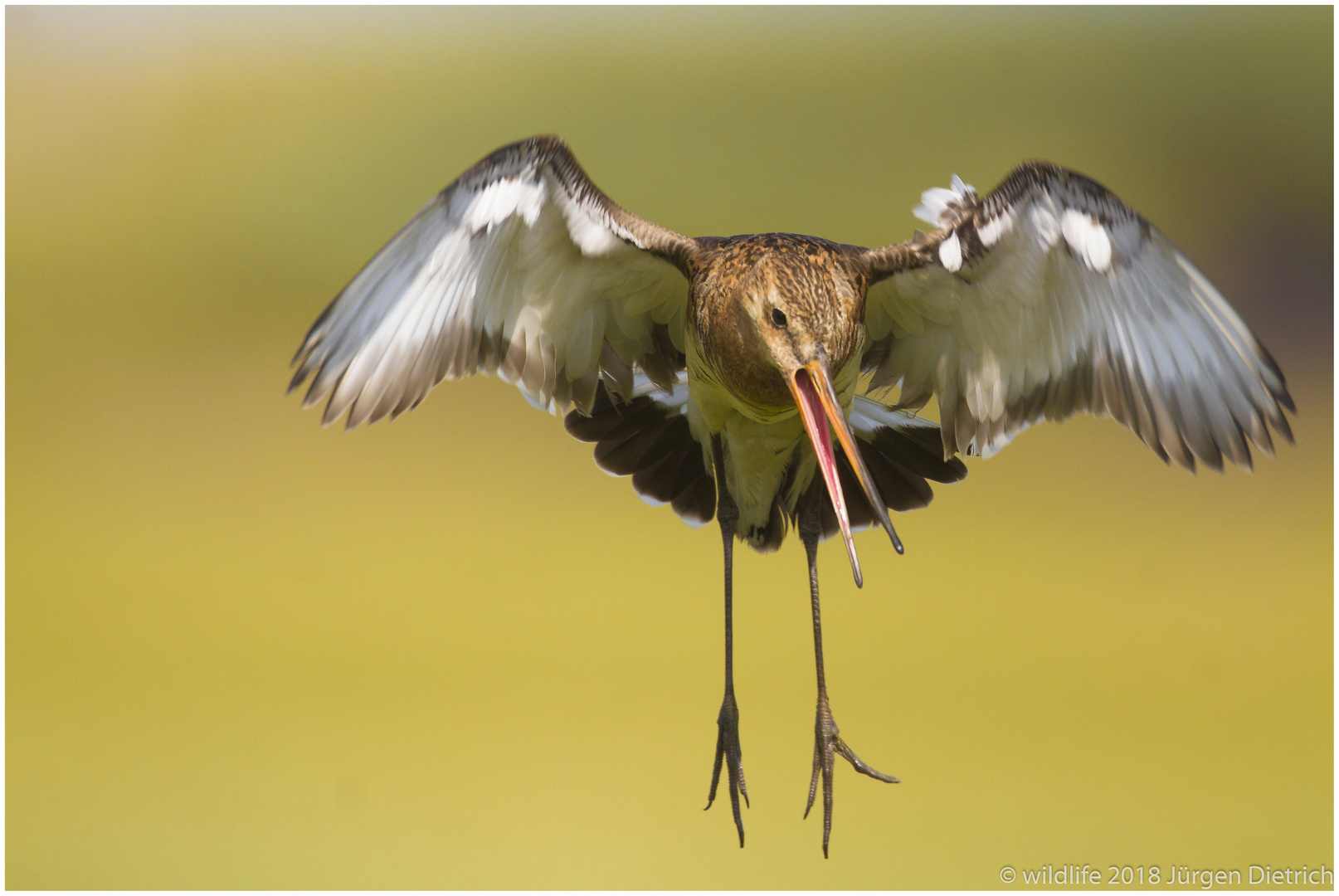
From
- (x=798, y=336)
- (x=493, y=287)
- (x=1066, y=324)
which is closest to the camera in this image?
(x=798, y=336)

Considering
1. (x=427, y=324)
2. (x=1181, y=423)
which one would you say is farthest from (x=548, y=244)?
(x=1181, y=423)

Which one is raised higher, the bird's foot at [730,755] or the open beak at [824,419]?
the open beak at [824,419]

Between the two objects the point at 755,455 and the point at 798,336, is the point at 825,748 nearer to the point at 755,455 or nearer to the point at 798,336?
the point at 755,455

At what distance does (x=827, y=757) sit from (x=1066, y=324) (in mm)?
1469

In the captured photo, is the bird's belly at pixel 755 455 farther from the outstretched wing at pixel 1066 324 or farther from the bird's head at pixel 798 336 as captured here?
the outstretched wing at pixel 1066 324

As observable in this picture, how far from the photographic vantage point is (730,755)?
3420 millimetres

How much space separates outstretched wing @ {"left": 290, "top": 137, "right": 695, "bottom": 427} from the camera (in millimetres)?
2916

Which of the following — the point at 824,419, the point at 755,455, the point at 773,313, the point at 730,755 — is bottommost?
the point at 730,755

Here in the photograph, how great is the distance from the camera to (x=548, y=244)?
3.10 m

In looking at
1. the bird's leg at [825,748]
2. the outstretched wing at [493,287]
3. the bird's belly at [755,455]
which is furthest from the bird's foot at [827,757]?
the outstretched wing at [493,287]

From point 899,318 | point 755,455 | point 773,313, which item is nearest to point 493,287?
point 773,313

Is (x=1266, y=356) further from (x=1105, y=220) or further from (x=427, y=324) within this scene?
(x=427, y=324)

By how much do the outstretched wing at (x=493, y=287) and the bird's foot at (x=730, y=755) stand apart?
1.09 metres

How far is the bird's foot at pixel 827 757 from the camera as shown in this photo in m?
3.32
